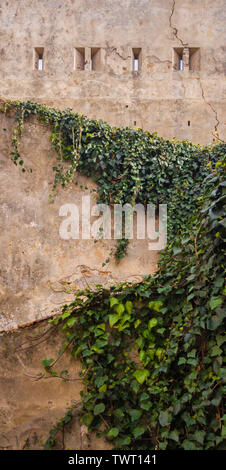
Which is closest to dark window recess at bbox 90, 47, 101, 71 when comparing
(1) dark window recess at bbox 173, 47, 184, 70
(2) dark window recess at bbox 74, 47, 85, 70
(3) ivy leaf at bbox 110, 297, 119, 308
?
(2) dark window recess at bbox 74, 47, 85, 70

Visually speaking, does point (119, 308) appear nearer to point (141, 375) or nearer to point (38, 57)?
point (141, 375)

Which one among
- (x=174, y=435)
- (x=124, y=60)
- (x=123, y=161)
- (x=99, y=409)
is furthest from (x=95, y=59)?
(x=174, y=435)

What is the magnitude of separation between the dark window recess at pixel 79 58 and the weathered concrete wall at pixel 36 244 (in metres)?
4.13

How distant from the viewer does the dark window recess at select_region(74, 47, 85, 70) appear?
10.1 meters

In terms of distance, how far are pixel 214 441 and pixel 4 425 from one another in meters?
1.45

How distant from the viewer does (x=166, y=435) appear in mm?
2758

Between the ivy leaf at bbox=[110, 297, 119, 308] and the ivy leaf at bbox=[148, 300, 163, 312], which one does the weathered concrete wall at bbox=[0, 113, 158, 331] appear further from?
the ivy leaf at bbox=[148, 300, 163, 312]

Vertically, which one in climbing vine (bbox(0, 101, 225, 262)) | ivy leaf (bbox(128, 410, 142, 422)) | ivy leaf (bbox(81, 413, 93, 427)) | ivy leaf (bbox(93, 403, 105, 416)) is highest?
climbing vine (bbox(0, 101, 225, 262))

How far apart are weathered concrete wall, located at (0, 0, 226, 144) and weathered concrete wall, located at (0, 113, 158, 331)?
3581 mm

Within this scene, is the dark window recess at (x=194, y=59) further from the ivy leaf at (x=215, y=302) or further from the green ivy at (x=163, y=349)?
the ivy leaf at (x=215, y=302)

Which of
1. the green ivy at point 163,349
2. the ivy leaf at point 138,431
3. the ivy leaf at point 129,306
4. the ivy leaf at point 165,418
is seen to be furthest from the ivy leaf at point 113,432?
the ivy leaf at point 129,306

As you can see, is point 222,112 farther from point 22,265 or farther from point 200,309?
point 200,309

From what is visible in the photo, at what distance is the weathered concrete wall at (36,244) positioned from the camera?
6.29 meters
